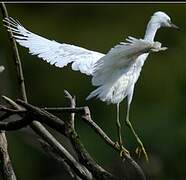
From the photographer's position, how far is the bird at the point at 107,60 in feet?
5.74

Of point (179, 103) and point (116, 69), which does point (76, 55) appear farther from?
point (179, 103)

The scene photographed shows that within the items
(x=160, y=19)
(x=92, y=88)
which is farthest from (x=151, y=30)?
(x=92, y=88)

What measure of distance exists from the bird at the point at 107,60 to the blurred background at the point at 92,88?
1.70 metres

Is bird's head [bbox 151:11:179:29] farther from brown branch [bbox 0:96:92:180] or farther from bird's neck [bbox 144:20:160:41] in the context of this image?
brown branch [bbox 0:96:92:180]

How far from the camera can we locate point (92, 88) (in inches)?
207

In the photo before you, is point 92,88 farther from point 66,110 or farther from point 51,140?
point 66,110

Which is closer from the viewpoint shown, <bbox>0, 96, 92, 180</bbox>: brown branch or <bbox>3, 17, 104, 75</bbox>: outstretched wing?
<bbox>0, 96, 92, 180</bbox>: brown branch

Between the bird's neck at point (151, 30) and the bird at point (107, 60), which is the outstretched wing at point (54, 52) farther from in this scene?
the bird's neck at point (151, 30)

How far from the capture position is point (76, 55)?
1986mm

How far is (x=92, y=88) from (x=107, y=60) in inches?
137

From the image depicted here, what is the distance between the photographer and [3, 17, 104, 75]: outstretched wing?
1.91 m

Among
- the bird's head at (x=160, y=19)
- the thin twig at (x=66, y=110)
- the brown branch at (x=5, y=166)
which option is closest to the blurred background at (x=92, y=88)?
the bird's head at (x=160, y=19)

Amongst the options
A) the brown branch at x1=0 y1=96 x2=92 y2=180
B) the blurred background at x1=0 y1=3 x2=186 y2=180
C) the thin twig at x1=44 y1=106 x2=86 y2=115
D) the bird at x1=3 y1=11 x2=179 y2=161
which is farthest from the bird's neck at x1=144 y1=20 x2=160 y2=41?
the blurred background at x1=0 y1=3 x2=186 y2=180

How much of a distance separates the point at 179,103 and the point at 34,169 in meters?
0.97
